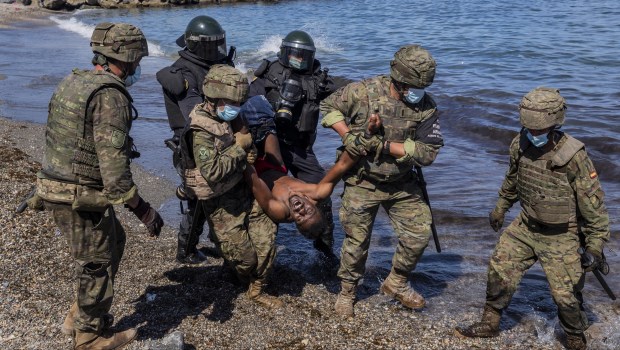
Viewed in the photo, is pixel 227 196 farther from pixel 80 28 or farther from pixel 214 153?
pixel 80 28

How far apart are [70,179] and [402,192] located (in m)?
2.60

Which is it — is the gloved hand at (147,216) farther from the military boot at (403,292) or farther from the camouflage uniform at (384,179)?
the military boot at (403,292)

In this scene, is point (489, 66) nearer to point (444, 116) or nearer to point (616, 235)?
point (444, 116)

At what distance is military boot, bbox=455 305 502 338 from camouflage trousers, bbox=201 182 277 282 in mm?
1702

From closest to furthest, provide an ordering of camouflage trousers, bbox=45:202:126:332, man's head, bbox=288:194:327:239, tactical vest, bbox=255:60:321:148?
camouflage trousers, bbox=45:202:126:332
man's head, bbox=288:194:327:239
tactical vest, bbox=255:60:321:148

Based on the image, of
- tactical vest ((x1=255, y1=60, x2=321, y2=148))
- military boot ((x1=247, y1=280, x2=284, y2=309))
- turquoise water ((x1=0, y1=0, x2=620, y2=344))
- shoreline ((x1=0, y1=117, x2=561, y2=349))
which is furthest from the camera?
turquoise water ((x1=0, y1=0, x2=620, y2=344))

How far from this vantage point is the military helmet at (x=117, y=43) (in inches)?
171

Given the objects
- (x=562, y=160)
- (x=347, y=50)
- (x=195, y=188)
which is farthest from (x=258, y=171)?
(x=347, y=50)

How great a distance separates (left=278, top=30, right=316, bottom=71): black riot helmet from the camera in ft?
19.6

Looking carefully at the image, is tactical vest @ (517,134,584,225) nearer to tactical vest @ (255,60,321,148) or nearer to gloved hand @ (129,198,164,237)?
tactical vest @ (255,60,321,148)

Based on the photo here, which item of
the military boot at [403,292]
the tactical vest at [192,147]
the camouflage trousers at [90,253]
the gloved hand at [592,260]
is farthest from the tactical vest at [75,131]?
the gloved hand at [592,260]

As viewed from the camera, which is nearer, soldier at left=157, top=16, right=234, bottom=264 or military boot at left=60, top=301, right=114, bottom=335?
military boot at left=60, top=301, right=114, bottom=335

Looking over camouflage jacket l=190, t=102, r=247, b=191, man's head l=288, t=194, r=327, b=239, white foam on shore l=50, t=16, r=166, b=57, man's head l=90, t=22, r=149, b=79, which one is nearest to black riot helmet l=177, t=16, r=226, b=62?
camouflage jacket l=190, t=102, r=247, b=191

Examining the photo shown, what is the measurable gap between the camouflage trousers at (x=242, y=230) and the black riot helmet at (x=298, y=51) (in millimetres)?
1367
